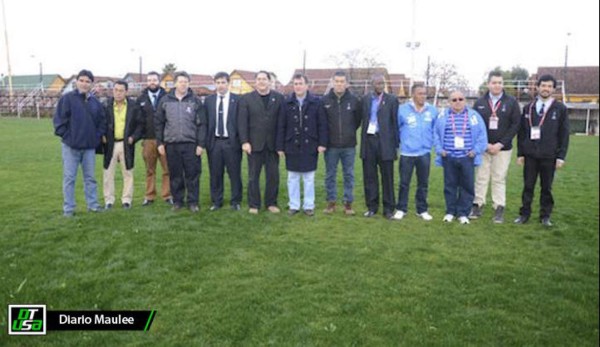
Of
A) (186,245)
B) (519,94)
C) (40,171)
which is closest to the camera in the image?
(186,245)

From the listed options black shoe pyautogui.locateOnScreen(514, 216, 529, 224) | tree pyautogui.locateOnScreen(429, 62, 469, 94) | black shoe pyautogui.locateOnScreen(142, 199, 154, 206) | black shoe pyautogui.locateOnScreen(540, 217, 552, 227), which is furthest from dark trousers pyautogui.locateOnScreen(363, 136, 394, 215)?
tree pyautogui.locateOnScreen(429, 62, 469, 94)

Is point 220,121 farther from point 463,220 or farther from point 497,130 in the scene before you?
point 497,130

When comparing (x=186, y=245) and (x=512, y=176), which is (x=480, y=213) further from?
(x=512, y=176)

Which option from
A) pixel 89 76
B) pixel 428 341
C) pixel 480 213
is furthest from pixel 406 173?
pixel 89 76

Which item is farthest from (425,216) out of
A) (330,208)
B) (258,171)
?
(258,171)

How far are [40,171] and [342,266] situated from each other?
8.96 metres

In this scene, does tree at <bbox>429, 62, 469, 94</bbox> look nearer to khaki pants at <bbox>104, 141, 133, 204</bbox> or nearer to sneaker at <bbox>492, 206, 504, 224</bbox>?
sneaker at <bbox>492, 206, 504, 224</bbox>

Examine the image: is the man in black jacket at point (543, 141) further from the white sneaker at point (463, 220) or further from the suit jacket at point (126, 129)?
the suit jacket at point (126, 129)

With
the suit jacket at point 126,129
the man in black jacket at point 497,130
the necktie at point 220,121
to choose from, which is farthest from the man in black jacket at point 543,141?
the suit jacket at point 126,129

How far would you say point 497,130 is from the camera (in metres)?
7.07

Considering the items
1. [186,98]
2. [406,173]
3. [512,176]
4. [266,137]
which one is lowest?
[512,176]

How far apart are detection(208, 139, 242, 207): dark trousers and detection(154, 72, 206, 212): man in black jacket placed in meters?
0.21

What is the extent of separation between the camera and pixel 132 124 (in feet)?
24.8

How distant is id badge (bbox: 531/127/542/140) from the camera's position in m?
6.87
